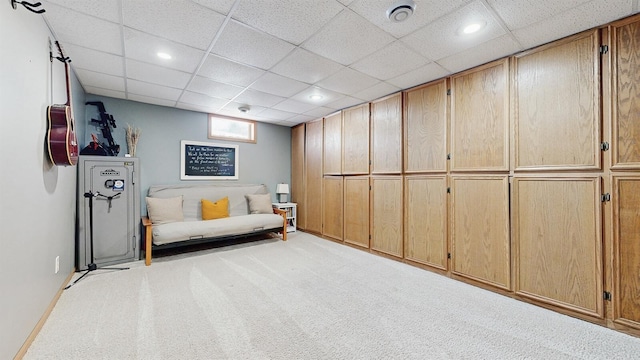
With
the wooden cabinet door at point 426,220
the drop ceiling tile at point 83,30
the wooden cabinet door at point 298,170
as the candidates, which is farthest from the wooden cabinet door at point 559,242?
the drop ceiling tile at point 83,30

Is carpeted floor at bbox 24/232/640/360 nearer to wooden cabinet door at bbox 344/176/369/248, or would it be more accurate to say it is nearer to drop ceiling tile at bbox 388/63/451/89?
wooden cabinet door at bbox 344/176/369/248

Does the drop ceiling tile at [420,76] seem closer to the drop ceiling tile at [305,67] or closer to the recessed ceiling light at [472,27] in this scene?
the recessed ceiling light at [472,27]

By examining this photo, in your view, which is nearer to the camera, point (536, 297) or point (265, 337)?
point (265, 337)

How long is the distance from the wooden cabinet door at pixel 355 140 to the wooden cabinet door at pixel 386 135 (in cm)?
14

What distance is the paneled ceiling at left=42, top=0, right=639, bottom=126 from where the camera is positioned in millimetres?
1897

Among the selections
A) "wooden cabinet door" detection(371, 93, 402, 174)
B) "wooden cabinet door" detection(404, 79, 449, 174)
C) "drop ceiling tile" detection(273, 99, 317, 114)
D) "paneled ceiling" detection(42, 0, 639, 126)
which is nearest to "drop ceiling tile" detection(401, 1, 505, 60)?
"paneled ceiling" detection(42, 0, 639, 126)

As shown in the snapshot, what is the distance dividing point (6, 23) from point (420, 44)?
2936 millimetres

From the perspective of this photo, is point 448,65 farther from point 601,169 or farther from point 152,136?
point 152,136

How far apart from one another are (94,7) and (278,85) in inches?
73.6

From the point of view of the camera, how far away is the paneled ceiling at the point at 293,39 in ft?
6.23

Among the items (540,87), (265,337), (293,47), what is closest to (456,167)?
(540,87)

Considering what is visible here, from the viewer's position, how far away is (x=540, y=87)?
2.38 meters

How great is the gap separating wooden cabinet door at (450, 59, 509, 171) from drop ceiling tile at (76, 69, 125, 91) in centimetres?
416

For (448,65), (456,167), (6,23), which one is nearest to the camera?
(6,23)
